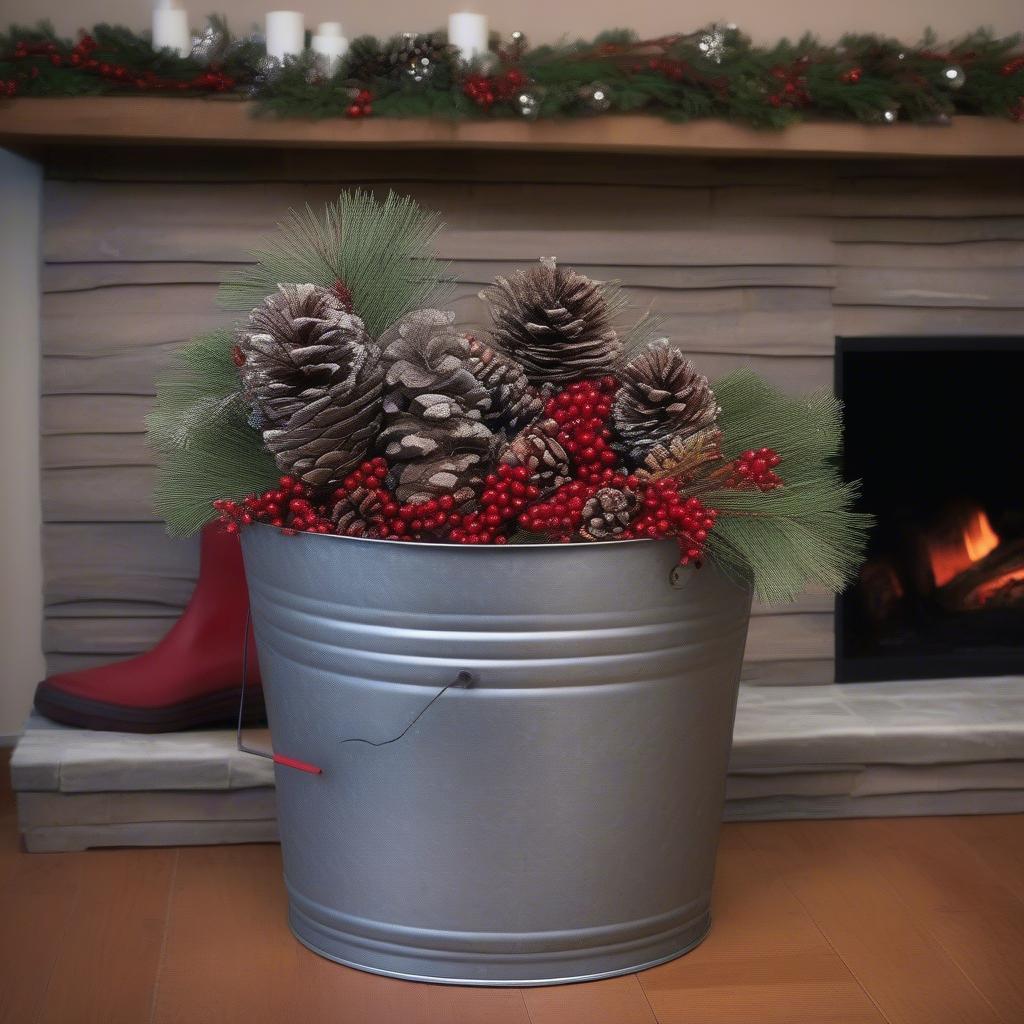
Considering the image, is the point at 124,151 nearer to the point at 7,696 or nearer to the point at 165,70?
the point at 165,70

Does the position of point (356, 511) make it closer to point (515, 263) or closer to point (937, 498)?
point (515, 263)

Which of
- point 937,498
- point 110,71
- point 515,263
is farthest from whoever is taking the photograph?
point 937,498

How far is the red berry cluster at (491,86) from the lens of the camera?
5.37 feet

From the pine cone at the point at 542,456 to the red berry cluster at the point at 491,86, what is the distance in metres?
0.69

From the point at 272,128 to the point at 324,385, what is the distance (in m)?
0.70

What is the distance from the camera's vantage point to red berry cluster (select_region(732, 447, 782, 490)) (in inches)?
43.8

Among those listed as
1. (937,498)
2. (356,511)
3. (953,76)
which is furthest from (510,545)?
(937,498)

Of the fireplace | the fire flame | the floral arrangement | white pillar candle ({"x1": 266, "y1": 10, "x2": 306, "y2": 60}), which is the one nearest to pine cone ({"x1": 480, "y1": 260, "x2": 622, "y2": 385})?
the floral arrangement

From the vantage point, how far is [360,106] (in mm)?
1640

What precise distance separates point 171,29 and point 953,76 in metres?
1.03

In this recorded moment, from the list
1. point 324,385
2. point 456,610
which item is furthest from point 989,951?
point 324,385

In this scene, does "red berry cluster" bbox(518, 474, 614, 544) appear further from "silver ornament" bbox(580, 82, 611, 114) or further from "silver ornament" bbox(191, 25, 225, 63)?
"silver ornament" bbox(191, 25, 225, 63)

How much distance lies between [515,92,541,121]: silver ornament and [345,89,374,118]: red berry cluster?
0.19 m

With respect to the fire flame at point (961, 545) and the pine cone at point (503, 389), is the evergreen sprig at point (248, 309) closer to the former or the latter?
the pine cone at point (503, 389)
